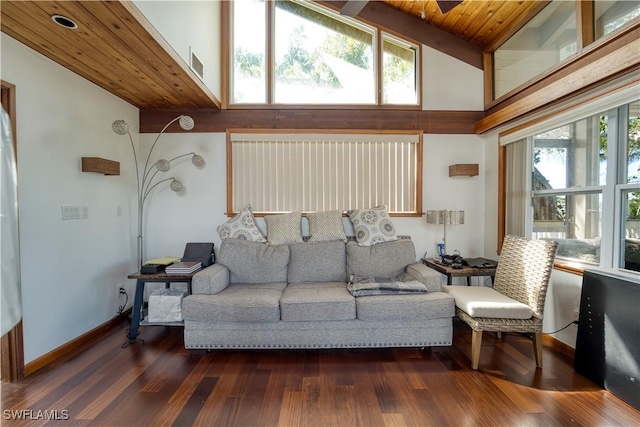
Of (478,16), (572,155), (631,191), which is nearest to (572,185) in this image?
(572,155)

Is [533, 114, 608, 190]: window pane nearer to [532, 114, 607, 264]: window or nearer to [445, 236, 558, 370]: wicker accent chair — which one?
[532, 114, 607, 264]: window

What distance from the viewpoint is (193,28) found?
9.05ft

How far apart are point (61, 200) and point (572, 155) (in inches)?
172

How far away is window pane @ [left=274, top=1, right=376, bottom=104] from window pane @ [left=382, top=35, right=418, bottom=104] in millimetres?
199

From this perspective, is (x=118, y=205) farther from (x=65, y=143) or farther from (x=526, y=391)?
(x=526, y=391)

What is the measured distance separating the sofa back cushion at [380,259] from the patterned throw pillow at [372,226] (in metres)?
0.09

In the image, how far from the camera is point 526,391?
1.99 metres

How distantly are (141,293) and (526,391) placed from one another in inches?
125

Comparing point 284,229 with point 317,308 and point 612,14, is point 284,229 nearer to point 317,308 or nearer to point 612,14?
point 317,308

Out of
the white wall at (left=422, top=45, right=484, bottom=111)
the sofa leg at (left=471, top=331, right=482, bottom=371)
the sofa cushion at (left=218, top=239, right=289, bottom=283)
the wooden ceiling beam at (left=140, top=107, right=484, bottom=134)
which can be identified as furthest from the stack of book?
the white wall at (left=422, top=45, right=484, bottom=111)

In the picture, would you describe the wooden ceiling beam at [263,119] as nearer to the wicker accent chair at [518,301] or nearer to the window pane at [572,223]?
the window pane at [572,223]

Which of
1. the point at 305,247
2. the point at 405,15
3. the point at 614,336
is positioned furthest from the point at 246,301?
the point at 405,15

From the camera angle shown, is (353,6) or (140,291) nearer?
(353,6)

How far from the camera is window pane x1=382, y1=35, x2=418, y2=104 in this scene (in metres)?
3.60
